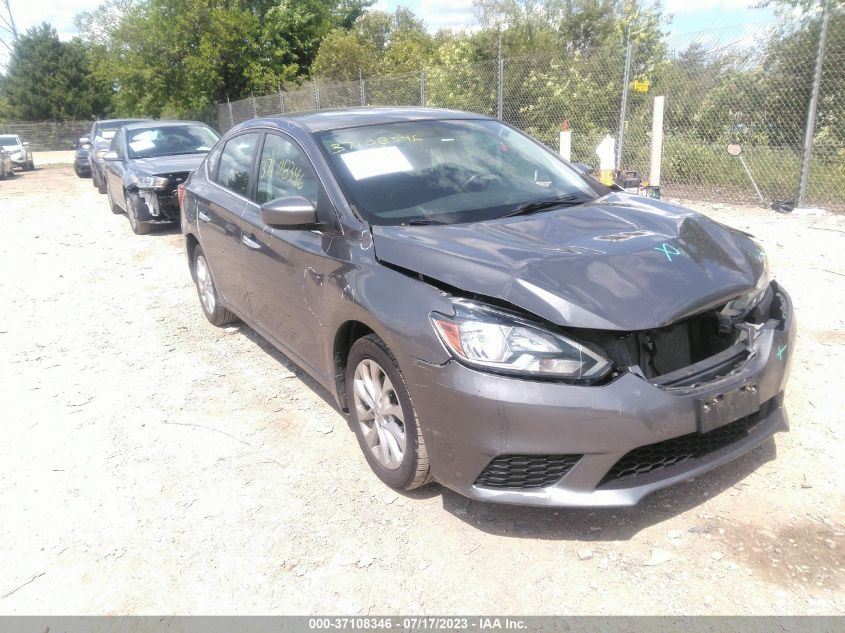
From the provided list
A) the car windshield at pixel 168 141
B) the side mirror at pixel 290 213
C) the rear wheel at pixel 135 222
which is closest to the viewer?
the side mirror at pixel 290 213

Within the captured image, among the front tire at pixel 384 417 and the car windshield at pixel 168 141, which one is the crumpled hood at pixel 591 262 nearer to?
the front tire at pixel 384 417

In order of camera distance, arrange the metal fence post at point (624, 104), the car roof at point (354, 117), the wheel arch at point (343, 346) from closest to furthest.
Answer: the wheel arch at point (343, 346), the car roof at point (354, 117), the metal fence post at point (624, 104)

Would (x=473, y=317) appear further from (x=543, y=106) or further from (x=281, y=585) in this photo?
(x=543, y=106)

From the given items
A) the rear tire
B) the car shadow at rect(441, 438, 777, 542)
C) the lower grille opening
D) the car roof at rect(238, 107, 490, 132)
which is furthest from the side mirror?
the rear tire

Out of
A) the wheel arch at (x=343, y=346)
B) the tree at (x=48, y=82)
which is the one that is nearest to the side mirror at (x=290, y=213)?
the wheel arch at (x=343, y=346)

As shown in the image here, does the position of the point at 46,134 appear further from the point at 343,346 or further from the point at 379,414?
the point at 379,414

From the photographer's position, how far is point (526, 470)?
2607mm

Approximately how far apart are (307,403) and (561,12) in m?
16.4

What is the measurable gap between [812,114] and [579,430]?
7.87 meters

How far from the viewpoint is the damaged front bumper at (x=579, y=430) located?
2.46 m

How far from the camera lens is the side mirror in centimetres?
337

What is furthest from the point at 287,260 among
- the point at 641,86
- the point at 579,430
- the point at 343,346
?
the point at 641,86

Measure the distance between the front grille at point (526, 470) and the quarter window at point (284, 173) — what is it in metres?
1.73
